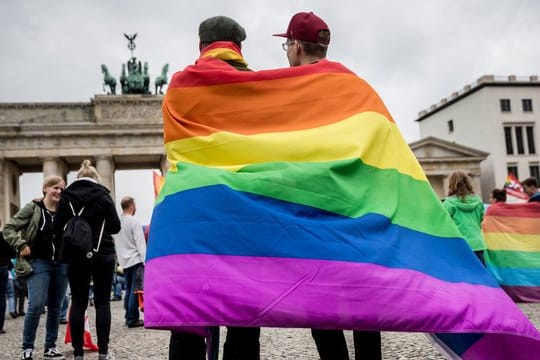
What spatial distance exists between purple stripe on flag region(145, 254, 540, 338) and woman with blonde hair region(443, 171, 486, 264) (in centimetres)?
616

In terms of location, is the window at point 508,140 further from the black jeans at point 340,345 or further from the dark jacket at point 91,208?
the black jeans at point 340,345

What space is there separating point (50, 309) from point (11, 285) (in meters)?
8.26

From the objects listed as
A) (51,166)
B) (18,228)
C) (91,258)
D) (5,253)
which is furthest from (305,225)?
(51,166)

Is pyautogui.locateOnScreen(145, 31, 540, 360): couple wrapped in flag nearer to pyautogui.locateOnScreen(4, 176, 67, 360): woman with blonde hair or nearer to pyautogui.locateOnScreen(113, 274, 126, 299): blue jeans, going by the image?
pyautogui.locateOnScreen(4, 176, 67, 360): woman with blonde hair

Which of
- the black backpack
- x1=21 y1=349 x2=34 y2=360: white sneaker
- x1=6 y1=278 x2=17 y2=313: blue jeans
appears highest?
the black backpack

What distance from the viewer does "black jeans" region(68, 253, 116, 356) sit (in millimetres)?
5160

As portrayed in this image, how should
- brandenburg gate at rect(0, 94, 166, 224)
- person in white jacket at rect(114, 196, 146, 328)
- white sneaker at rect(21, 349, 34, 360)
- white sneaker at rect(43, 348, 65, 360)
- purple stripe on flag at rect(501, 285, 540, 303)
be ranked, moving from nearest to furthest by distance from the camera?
1. white sneaker at rect(21, 349, 34, 360)
2. white sneaker at rect(43, 348, 65, 360)
3. person in white jacket at rect(114, 196, 146, 328)
4. purple stripe on flag at rect(501, 285, 540, 303)
5. brandenburg gate at rect(0, 94, 166, 224)

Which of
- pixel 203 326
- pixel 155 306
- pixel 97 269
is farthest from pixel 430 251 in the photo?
pixel 97 269

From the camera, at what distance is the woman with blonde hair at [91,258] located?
204 inches

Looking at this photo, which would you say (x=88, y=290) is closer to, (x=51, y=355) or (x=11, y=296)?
(x=51, y=355)

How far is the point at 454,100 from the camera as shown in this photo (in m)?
58.2

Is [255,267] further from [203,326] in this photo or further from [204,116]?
[204,116]

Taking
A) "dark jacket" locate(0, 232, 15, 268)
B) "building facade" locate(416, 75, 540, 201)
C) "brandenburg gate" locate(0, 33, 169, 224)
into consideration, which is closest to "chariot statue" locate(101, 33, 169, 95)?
"brandenburg gate" locate(0, 33, 169, 224)

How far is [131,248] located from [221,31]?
21.2 feet
